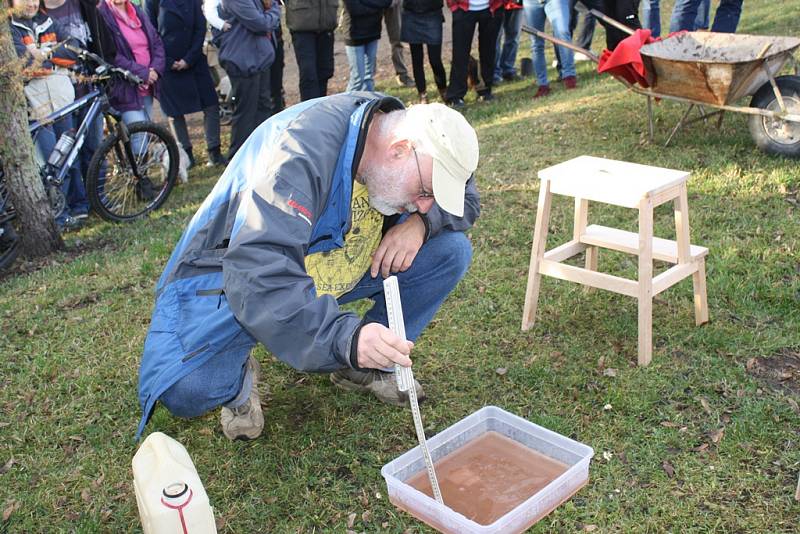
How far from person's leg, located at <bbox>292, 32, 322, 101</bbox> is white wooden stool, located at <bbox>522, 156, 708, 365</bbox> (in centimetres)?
458

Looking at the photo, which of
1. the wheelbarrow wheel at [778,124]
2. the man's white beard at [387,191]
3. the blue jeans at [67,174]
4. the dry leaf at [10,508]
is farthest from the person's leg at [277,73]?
the dry leaf at [10,508]

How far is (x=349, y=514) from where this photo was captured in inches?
107

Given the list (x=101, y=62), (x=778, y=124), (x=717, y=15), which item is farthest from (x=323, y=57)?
(x=778, y=124)

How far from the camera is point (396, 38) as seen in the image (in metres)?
9.97

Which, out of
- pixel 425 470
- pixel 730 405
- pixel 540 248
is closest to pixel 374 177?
pixel 425 470

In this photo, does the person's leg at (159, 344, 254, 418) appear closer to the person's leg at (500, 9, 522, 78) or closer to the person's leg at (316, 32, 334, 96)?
the person's leg at (316, 32, 334, 96)

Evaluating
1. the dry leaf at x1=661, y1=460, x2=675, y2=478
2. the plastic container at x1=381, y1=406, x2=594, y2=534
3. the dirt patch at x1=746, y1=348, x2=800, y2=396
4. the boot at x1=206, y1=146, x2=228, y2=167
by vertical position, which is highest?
the plastic container at x1=381, y1=406, x2=594, y2=534

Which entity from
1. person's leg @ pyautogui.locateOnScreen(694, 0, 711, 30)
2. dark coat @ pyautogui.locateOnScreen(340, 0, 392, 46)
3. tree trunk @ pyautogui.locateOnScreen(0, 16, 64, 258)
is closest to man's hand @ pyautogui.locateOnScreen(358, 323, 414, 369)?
tree trunk @ pyautogui.locateOnScreen(0, 16, 64, 258)

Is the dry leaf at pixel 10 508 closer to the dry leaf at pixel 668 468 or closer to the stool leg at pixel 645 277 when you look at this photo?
the dry leaf at pixel 668 468

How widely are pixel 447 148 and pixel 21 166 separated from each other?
12.4 feet

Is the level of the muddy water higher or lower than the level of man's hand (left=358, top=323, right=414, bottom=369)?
lower

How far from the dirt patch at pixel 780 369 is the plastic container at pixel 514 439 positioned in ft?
Answer: 3.39

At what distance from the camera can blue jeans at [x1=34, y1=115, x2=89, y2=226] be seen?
19.0 ft

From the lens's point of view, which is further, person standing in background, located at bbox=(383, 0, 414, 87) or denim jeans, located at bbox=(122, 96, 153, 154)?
person standing in background, located at bbox=(383, 0, 414, 87)
